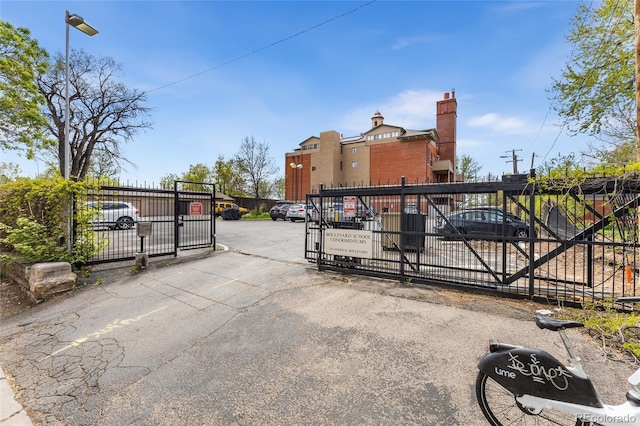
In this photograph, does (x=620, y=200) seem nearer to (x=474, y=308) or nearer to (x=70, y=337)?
(x=474, y=308)

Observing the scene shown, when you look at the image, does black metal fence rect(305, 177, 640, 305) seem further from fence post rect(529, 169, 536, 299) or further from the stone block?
the stone block

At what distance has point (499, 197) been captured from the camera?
18.6 ft

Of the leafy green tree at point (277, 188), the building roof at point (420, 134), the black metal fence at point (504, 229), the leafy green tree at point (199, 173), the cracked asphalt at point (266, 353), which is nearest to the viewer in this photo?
the cracked asphalt at point (266, 353)

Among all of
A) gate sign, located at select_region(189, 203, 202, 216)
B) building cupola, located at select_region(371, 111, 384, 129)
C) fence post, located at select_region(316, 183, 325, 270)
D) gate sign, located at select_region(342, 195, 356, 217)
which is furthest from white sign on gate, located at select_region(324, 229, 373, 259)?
building cupola, located at select_region(371, 111, 384, 129)

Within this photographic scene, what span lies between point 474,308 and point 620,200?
2.80 meters

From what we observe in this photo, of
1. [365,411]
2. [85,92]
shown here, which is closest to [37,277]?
[365,411]

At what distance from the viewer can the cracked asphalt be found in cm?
259

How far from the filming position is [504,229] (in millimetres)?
5164

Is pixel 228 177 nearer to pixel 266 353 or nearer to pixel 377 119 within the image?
pixel 377 119

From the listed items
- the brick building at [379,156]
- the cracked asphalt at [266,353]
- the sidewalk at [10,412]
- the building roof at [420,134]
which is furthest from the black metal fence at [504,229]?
the building roof at [420,134]

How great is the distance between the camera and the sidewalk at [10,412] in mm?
2604

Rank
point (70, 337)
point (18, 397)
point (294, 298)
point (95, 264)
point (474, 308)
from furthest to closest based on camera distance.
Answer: point (95, 264) < point (294, 298) < point (474, 308) < point (70, 337) < point (18, 397)

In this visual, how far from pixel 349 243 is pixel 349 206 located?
0.90 meters

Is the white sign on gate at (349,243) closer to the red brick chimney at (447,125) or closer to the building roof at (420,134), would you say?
the building roof at (420,134)
